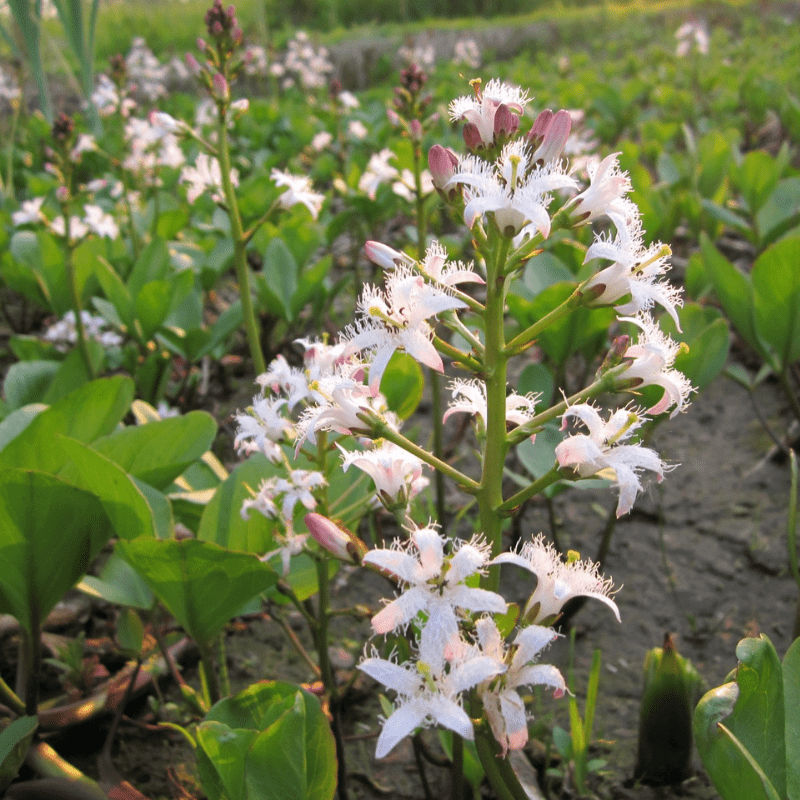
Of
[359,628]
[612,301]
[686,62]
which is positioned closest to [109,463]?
[612,301]

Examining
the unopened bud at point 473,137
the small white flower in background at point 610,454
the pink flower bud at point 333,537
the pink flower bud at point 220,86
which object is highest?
the pink flower bud at point 220,86

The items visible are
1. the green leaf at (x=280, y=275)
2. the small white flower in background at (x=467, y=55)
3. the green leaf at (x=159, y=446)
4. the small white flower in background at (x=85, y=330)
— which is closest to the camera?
the green leaf at (x=159, y=446)

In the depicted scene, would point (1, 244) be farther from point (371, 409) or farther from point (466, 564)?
point (466, 564)

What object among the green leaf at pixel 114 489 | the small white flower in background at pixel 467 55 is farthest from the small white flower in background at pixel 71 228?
the small white flower in background at pixel 467 55

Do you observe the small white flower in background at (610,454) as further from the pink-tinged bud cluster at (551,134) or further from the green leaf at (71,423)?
the green leaf at (71,423)

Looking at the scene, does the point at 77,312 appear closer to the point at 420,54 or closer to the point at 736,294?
the point at 736,294

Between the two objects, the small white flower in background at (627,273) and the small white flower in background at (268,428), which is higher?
the small white flower in background at (627,273)
